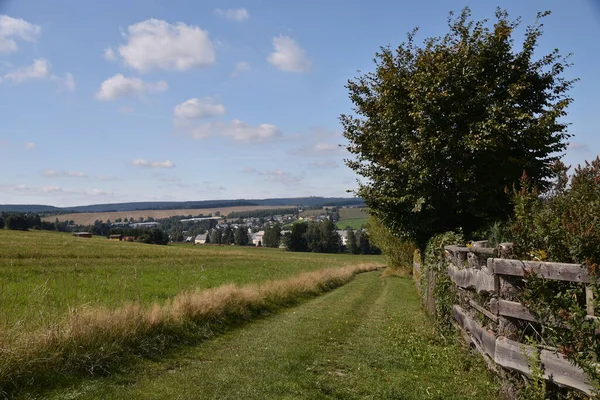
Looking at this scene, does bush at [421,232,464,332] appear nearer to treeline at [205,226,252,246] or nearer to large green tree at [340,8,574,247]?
large green tree at [340,8,574,247]

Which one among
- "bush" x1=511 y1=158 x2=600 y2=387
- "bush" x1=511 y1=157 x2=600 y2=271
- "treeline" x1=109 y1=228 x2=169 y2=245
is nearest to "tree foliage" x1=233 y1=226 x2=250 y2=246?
"treeline" x1=109 y1=228 x2=169 y2=245

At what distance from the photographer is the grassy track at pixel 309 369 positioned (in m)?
6.21

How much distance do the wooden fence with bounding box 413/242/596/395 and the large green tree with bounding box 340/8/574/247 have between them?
8.57 m

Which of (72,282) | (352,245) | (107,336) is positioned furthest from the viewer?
(352,245)

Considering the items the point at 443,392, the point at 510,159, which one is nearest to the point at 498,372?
the point at 443,392

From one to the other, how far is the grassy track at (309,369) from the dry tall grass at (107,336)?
1.59 ft

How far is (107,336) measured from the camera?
25.7 ft

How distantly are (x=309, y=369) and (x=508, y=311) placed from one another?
3.49 m

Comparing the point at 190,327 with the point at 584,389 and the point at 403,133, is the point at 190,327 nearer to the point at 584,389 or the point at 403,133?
the point at 584,389

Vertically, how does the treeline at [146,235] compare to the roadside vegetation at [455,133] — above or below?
below

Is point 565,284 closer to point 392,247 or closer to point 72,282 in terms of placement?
point 72,282

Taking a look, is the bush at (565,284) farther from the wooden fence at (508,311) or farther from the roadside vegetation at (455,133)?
the roadside vegetation at (455,133)

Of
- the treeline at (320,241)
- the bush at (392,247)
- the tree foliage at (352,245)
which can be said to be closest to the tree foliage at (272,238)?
the treeline at (320,241)

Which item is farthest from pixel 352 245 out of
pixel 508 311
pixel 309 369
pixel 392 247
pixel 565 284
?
pixel 565 284
